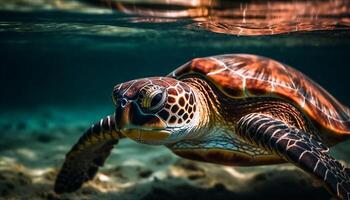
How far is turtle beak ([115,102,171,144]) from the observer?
322 centimetres

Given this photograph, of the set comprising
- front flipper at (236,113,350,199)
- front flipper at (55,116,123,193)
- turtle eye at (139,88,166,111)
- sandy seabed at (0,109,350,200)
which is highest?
turtle eye at (139,88,166,111)

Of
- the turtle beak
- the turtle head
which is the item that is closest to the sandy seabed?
the turtle head

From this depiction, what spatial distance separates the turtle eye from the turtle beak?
0.08 metres

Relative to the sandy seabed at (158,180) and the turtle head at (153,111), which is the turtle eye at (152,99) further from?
the sandy seabed at (158,180)

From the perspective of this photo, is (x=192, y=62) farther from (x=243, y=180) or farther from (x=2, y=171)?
(x=2, y=171)

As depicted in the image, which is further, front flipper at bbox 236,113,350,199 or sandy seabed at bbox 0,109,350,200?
sandy seabed at bbox 0,109,350,200

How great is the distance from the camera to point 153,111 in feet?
11.0

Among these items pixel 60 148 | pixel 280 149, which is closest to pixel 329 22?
pixel 280 149

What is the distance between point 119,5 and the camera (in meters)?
7.48

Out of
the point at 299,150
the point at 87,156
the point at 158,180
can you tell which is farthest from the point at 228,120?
the point at 87,156

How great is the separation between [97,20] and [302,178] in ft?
24.5

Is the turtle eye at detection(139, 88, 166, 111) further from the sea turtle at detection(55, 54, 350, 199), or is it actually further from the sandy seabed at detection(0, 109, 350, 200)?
the sandy seabed at detection(0, 109, 350, 200)

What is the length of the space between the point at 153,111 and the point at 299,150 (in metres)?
1.50

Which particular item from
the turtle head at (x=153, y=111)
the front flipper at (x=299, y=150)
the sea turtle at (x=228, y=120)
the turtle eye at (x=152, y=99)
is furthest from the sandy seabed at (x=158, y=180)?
the turtle eye at (x=152, y=99)
